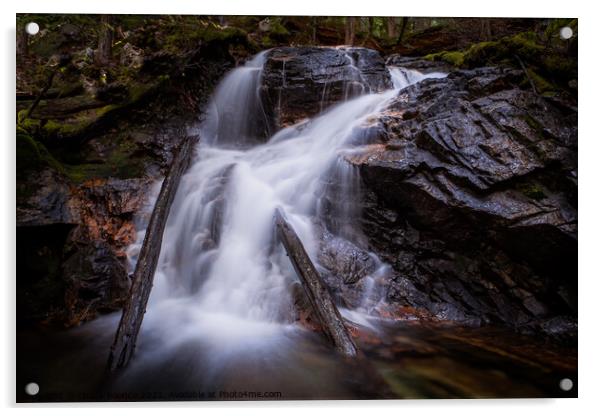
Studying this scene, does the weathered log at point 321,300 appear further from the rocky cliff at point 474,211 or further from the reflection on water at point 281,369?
the rocky cliff at point 474,211

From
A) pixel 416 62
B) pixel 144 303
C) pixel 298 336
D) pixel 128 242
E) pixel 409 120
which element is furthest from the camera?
pixel 416 62

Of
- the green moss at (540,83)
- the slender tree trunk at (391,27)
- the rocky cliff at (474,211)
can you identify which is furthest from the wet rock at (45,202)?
the green moss at (540,83)

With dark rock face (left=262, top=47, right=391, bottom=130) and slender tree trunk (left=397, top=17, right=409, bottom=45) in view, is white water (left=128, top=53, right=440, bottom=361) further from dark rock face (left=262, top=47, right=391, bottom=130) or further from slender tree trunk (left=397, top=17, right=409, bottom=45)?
slender tree trunk (left=397, top=17, right=409, bottom=45)

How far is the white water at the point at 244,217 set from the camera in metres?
2.85

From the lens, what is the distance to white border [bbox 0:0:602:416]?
2.51 metres

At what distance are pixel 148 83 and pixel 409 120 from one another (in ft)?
9.59

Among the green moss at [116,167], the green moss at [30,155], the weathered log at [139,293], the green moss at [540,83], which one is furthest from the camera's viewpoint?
the green moss at [116,167]

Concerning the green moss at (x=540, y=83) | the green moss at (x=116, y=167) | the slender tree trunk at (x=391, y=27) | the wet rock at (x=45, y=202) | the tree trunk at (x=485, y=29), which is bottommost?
the wet rock at (x=45, y=202)

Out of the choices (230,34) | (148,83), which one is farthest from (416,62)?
(148,83)

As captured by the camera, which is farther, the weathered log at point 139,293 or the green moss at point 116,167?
the green moss at point 116,167

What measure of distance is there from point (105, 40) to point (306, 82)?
2.35 meters

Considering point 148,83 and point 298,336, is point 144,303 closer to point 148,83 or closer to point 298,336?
point 298,336

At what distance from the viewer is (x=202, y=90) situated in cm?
454

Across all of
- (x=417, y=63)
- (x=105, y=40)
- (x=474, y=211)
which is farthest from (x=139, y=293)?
(x=417, y=63)
